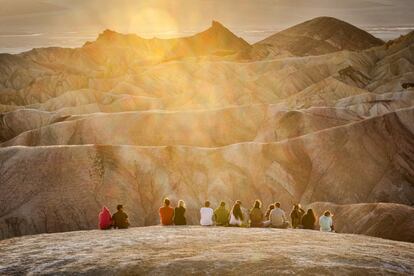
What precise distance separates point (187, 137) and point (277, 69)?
78.3 metres

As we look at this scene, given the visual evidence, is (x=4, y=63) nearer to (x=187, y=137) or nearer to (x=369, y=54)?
(x=369, y=54)

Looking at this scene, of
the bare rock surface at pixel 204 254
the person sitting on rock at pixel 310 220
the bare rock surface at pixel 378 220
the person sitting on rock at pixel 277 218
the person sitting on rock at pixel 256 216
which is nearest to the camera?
the bare rock surface at pixel 204 254

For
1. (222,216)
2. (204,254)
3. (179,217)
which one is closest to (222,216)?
(222,216)

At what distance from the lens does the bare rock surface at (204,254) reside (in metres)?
15.5

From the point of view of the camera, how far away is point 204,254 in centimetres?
1681

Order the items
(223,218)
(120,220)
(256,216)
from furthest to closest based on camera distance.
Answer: (256,216) → (223,218) → (120,220)

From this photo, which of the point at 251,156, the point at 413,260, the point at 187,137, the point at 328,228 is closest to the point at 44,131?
the point at 187,137

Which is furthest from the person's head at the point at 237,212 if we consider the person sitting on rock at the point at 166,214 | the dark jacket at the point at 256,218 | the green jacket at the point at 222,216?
the person sitting on rock at the point at 166,214

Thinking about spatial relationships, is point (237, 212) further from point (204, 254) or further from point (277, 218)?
point (204, 254)

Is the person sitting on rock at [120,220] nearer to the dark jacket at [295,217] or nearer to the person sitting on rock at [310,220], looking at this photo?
the dark jacket at [295,217]

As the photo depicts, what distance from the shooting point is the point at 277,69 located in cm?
14662

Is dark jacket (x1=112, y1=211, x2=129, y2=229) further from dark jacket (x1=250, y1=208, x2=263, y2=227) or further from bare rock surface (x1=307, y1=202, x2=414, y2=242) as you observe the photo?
bare rock surface (x1=307, y1=202, x2=414, y2=242)

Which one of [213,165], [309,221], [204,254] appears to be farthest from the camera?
[213,165]

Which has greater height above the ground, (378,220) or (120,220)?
(120,220)
